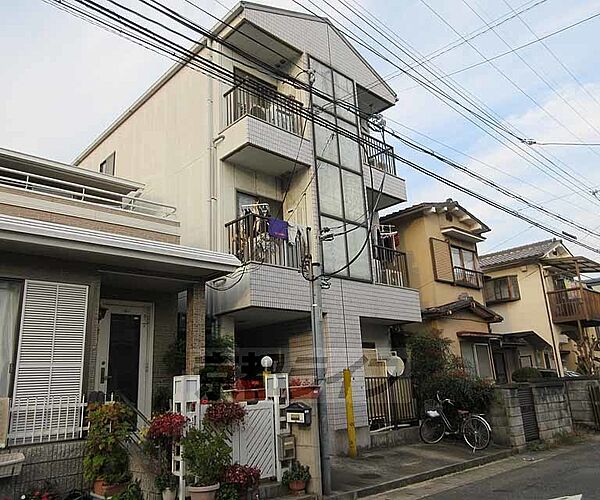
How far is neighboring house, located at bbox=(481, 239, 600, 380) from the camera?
2014 cm

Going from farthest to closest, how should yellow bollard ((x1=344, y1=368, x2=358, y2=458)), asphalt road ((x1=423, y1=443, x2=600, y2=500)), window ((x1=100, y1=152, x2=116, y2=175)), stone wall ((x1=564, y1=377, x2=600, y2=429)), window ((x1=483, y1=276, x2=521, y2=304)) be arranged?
window ((x1=483, y1=276, x2=521, y2=304)) < window ((x1=100, y1=152, x2=116, y2=175)) < stone wall ((x1=564, y1=377, x2=600, y2=429)) < yellow bollard ((x1=344, y1=368, x2=358, y2=458)) < asphalt road ((x1=423, y1=443, x2=600, y2=500))

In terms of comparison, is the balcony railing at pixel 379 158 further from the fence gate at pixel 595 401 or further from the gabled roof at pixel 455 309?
the fence gate at pixel 595 401

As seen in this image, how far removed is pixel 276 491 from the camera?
687 cm

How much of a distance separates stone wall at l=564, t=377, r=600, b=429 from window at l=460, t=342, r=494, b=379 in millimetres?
2585

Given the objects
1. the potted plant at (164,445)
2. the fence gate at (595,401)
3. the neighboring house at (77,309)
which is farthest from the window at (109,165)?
Result: the fence gate at (595,401)

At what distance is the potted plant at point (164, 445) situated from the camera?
6.12 m

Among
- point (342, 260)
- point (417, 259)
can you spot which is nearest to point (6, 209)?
point (342, 260)

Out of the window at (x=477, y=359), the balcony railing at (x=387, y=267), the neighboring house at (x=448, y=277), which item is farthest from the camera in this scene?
the window at (x=477, y=359)

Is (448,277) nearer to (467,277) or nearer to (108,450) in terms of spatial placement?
(467,277)

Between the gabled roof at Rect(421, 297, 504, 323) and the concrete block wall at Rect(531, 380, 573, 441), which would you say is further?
the gabled roof at Rect(421, 297, 504, 323)

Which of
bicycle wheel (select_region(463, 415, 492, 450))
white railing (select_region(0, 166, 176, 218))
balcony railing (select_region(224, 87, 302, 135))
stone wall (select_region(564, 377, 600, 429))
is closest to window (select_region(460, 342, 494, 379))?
stone wall (select_region(564, 377, 600, 429))

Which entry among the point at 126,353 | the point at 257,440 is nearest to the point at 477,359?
the point at 257,440

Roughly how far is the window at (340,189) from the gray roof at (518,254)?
1096 cm

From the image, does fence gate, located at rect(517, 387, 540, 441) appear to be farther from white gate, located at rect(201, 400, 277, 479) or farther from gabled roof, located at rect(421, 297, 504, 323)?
white gate, located at rect(201, 400, 277, 479)
